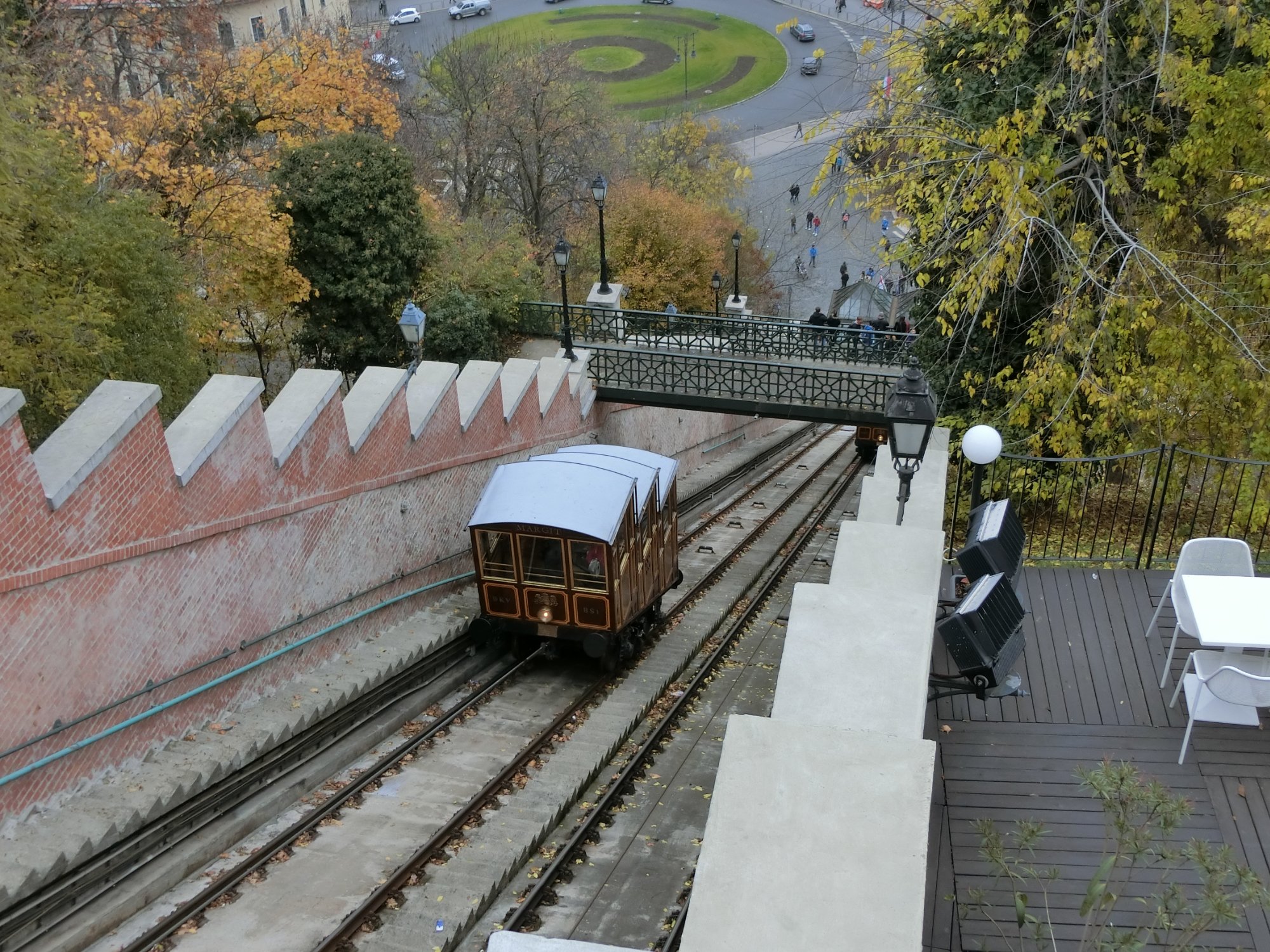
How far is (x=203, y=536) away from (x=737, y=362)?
11.9 metres

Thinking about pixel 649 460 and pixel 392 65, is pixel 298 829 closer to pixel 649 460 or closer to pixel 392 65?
pixel 649 460

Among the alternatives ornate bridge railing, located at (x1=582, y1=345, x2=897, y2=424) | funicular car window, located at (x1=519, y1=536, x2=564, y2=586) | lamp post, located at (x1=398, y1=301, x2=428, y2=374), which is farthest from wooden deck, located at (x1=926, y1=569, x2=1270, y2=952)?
ornate bridge railing, located at (x1=582, y1=345, x2=897, y2=424)

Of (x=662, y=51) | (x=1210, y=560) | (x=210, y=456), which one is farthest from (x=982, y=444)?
(x=662, y=51)

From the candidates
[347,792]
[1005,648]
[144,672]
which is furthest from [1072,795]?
[144,672]

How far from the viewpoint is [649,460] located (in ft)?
42.9

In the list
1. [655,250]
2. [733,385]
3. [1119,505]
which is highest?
[1119,505]

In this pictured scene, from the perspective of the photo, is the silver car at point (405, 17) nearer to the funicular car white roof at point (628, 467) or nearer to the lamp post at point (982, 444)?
the funicular car white roof at point (628, 467)

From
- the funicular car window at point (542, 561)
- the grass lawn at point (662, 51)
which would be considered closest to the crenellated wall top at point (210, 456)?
the funicular car window at point (542, 561)

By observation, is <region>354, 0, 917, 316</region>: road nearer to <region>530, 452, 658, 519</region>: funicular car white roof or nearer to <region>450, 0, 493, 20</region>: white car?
<region>450, 0, 493, 20</region>: white car

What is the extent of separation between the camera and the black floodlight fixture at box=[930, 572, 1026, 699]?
Answer: 5547mm

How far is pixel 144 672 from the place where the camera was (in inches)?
325

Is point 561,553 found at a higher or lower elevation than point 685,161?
higher

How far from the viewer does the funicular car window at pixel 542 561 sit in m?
11.2

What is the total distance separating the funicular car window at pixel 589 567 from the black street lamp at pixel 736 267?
701 inches
